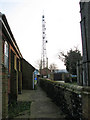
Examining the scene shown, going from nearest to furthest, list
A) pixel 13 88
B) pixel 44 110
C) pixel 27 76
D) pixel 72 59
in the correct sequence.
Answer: pixel 44 110
pixel 13 88
pixel 27 76
pixel 72 59

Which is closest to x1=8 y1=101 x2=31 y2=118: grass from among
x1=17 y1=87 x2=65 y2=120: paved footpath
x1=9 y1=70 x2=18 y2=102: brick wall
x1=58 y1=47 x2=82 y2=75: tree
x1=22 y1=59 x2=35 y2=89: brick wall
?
x1=17 y1=87 x2=65 y2=120: paved footpath

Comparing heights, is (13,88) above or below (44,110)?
above

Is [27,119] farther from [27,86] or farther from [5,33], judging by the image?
[27,86]

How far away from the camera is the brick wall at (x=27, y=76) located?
60.4 feet

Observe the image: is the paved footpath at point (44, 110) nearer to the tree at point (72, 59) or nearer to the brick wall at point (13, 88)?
the brick wall at point (13, 88)

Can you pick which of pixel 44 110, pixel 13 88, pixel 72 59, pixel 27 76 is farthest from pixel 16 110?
pixel 72 59

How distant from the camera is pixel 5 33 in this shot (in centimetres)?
743

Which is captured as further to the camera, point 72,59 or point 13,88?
point 72,59

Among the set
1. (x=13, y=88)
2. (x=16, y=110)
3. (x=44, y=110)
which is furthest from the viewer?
(x=13, y=88)

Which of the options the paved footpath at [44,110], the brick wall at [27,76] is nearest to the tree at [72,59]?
the brick wall at [27,76]

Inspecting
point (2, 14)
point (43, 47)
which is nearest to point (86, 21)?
point (2, 14)

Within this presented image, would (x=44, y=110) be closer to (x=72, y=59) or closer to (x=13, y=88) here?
(x=13, y=88)

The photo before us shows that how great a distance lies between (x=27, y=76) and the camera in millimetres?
18641

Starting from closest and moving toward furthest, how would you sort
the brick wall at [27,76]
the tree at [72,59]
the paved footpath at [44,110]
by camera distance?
the paved footpath at [44,110], the brick wall at [27,76], the tree at [72,59]
